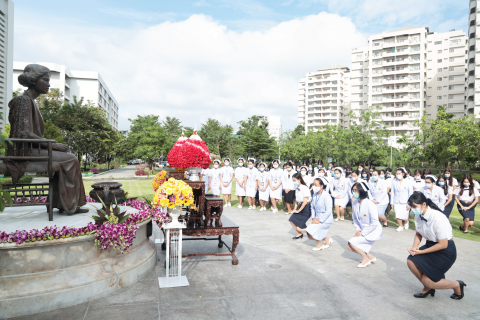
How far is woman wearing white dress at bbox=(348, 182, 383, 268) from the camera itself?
19.2 ft

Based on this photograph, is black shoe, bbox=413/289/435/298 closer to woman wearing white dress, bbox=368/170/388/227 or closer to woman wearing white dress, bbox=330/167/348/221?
woman wearing white dress, bbox=368/170/388/227

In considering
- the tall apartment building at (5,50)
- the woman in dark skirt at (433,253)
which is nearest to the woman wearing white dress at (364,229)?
the woman in dark skirt at (433,253)

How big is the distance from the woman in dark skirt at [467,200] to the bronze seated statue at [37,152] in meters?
9.74

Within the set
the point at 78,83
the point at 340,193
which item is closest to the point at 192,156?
the point at 340,193

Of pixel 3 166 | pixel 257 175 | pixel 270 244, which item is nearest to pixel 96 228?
pixel 3 166

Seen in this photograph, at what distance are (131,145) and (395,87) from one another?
52294mm

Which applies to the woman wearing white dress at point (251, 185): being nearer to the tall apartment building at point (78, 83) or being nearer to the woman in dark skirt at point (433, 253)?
the woman in dark skirt at point (433, 253)

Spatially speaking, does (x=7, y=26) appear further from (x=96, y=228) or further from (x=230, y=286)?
A: (x=230, y=286)

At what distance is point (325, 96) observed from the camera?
8719 centimetres

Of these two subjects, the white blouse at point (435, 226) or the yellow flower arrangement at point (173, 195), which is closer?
the white blouse at point (435, 226)

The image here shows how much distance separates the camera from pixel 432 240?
4520 mm

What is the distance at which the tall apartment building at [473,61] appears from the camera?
142ft

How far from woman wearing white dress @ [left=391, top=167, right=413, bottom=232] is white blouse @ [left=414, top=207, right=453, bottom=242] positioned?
499 cm

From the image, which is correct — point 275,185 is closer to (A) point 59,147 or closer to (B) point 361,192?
(B) point 361,192
